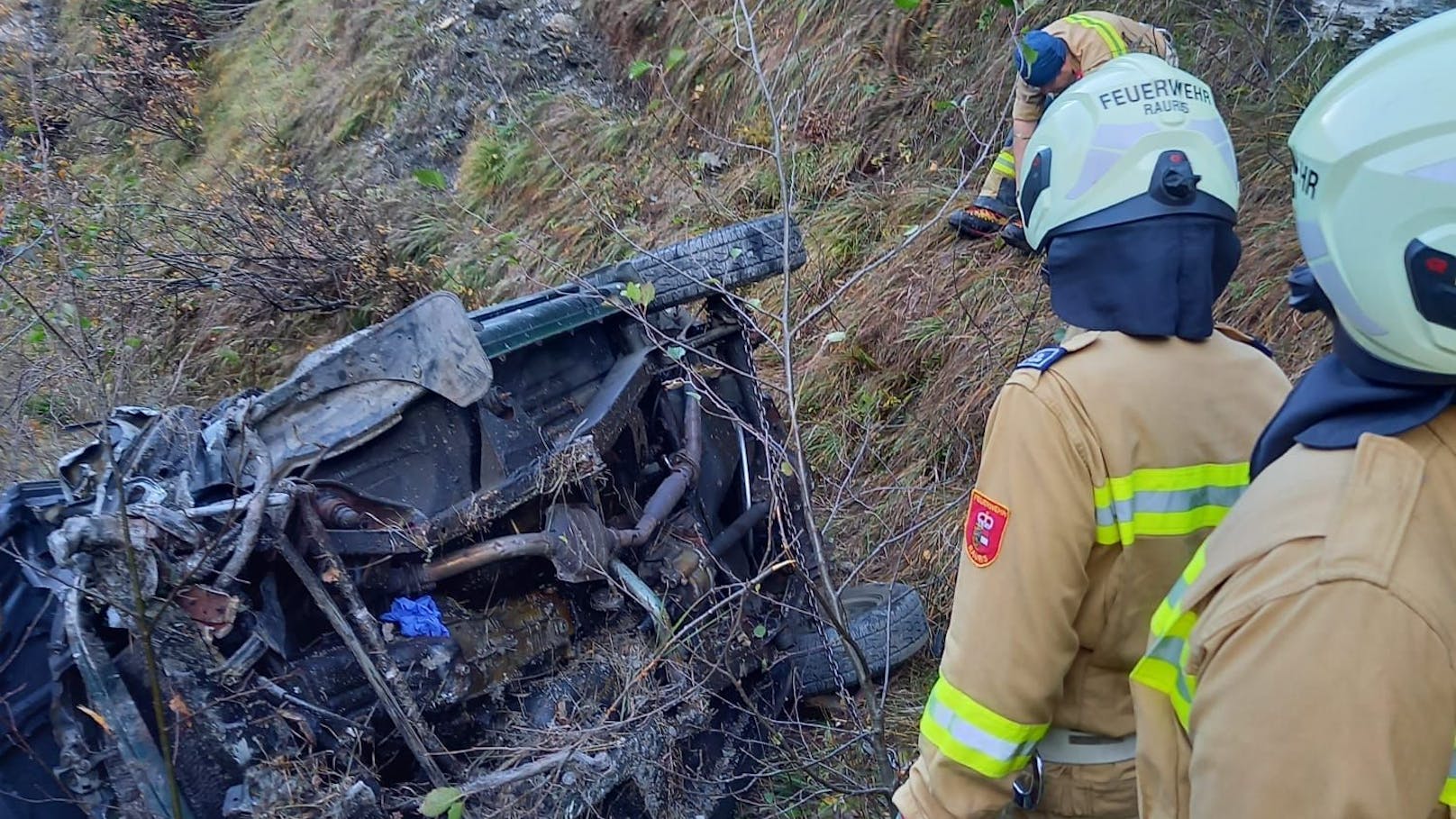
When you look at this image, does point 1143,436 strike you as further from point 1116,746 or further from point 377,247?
point 377,247

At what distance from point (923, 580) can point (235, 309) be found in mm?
5535

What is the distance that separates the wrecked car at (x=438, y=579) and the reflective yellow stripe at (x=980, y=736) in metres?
0.94

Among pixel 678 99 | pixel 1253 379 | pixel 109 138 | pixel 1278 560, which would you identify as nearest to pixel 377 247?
pixel 678 99

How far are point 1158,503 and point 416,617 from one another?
1.86 m

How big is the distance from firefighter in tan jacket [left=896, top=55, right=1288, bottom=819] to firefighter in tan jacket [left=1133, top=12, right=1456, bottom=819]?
1.40ft

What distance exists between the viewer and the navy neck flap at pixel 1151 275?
4.85ft

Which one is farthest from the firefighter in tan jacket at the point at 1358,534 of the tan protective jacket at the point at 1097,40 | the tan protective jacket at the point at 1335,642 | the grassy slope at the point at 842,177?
the tan protective jacket at the point at 1097,40

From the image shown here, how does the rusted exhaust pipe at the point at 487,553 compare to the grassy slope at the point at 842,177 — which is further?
the grassy slope at the point at 842,177

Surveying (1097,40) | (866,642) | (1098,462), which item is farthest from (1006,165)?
(1098,462)

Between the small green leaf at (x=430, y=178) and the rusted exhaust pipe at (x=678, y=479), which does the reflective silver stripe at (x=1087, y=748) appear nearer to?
the rusted exhaust pipe at (x=678, y=479)

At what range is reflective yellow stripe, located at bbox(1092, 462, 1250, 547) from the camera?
1414mm

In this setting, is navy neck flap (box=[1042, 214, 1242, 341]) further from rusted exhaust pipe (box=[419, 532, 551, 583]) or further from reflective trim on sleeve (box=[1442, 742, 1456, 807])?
rusted exhaust pipe (box=[419, 532, 551, 583])

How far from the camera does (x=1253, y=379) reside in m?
1.53

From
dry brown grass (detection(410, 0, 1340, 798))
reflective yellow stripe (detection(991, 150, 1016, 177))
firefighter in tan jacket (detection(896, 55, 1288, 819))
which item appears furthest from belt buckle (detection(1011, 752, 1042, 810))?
reflective yellow stripe (detection(991, 150, 1016, 177))
